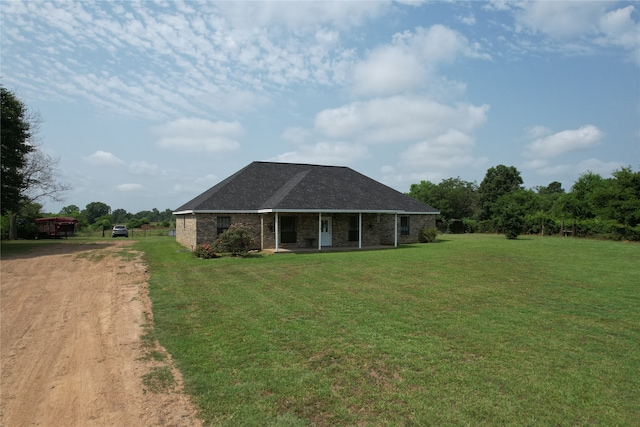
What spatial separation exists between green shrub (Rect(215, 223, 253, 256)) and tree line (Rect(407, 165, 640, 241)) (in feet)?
71.0

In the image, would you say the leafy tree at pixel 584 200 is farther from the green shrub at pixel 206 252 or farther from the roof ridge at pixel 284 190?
the green shrub at pixel 206 252

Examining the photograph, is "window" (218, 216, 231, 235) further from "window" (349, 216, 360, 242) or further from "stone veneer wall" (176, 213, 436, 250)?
"window" (349, 216, 360, 242)

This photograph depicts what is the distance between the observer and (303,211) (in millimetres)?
20672

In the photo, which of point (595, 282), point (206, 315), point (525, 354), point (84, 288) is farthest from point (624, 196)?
point (84, 288)

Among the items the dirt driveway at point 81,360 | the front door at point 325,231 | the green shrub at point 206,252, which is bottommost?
the dirt driveway at point 81,360

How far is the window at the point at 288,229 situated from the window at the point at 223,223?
10.0ft

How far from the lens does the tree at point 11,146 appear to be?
22.5 meters

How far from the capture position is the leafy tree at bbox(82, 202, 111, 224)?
88.6 metres

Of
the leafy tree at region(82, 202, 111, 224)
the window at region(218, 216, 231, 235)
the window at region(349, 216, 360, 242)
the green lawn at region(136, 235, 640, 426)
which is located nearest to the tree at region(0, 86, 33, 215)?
the window at region(218, 216, 231, 235)

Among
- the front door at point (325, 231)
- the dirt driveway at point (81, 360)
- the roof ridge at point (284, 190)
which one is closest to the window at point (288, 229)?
the roof ridge at point (284, 190)

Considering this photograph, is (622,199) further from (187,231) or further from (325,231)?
(187,231)

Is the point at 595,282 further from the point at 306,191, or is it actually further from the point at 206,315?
the point at 306,191

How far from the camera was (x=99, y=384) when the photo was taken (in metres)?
5.08

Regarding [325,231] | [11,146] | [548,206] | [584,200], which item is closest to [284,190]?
[325,231]
